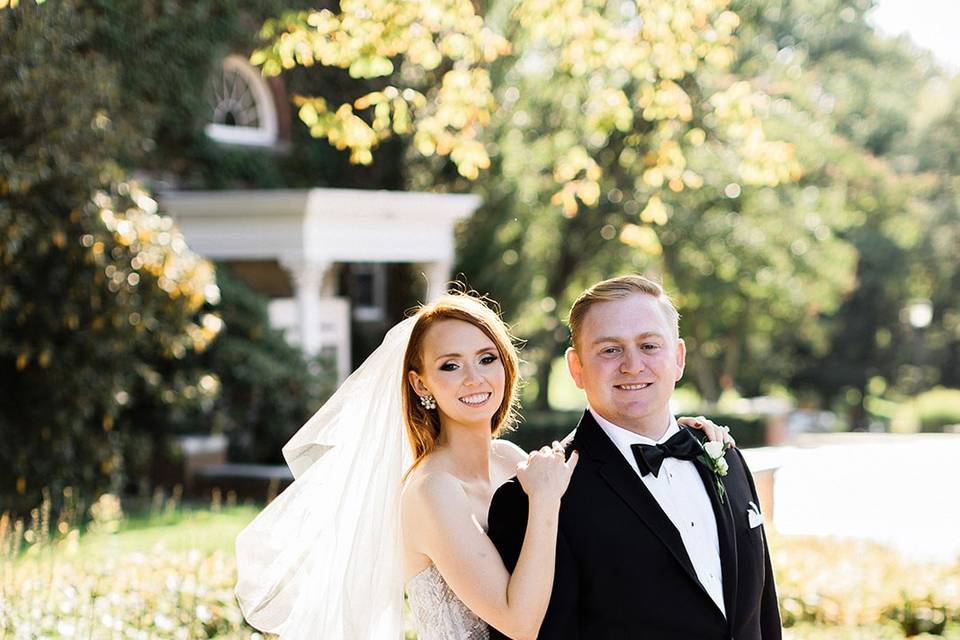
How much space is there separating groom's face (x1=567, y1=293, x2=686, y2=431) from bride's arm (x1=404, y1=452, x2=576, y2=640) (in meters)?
0.18

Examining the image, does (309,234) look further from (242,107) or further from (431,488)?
(431,488)

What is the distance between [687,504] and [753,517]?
21 centimetres

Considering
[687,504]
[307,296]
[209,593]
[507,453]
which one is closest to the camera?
[687,504]

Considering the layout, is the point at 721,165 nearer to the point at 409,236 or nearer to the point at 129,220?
the point at 409,236

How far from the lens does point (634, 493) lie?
301 centimetres

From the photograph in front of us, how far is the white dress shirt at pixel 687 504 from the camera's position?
9.90ft

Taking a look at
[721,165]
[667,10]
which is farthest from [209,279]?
[721,165]

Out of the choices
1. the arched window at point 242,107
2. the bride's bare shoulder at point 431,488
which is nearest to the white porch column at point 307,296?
the arched window at point 242,107

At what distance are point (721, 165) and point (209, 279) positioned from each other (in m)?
12.7

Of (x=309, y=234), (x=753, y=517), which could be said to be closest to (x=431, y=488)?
(x=753, y=517)

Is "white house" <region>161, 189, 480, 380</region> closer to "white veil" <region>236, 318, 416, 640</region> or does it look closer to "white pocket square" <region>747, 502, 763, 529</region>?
"white veil" <region>236, 318, 416, 640</region>

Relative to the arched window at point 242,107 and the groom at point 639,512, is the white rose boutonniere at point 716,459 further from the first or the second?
the arched window at point 242,107

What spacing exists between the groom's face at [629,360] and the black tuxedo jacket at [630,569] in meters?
0.10

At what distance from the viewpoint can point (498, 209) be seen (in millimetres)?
19641
